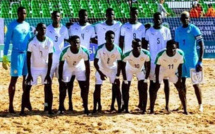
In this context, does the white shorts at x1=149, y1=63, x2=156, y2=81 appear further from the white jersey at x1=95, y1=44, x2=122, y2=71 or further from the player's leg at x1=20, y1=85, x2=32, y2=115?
the player's leg at x1=20, y1=85, x2=32, y2=115

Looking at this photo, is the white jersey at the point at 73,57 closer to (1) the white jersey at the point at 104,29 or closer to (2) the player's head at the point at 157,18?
(1) the white jersey at the point at 104,29

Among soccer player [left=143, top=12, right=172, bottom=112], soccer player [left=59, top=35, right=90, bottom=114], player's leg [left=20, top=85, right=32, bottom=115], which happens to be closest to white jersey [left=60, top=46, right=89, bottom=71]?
soccer player [left=59, top=35, right=90, bottom=114]

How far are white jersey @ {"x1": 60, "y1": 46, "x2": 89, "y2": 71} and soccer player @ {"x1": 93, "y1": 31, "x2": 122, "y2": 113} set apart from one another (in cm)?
25

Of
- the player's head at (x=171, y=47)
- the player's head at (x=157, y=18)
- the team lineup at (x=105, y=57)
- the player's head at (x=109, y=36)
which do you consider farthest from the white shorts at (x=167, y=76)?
the player's head at (x=109, y=36)

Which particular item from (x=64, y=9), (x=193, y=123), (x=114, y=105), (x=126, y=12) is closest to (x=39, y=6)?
(x=64, y=9)

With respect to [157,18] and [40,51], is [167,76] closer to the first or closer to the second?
[157,18]

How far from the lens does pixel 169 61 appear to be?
10.8 metres

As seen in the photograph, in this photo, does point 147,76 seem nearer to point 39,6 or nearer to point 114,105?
point 114,105

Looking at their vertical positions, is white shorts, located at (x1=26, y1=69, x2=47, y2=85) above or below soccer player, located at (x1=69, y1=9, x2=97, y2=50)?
below

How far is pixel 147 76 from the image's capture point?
35.4 feet

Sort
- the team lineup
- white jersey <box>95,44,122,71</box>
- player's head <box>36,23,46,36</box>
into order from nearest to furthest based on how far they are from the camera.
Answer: player's head <box>36,23,46,36</box>, the team lineup, white jersey <box>95,44,122,71</box>

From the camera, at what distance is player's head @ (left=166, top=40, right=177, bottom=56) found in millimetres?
10492

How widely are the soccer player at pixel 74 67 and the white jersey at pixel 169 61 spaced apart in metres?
1.46

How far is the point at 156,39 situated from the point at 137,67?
722 millimetres
